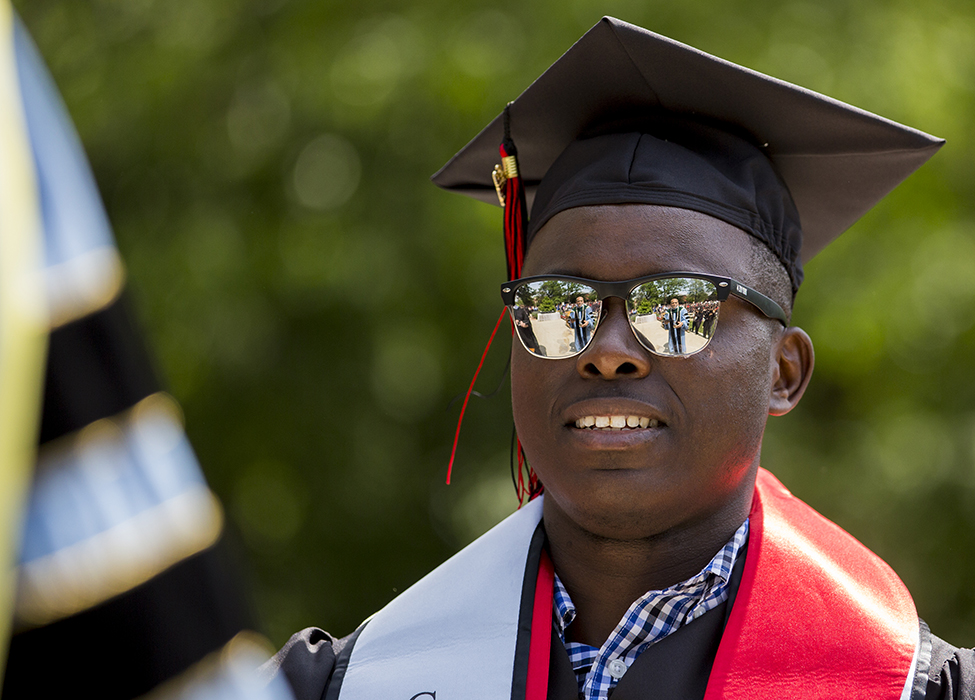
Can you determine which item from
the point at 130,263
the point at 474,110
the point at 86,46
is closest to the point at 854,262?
the point at 474,110

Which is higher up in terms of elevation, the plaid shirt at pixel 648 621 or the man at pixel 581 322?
the man at pixel 581 322

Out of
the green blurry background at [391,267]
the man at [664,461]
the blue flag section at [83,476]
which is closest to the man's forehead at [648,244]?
the man at [664,461]

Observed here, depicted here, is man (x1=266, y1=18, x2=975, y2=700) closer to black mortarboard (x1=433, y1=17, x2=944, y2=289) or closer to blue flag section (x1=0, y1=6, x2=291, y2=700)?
black mortarboard (x1=433, y1=17, x2=944, y2=289)

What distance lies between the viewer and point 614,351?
2.06 meters

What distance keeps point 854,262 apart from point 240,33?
129 inches

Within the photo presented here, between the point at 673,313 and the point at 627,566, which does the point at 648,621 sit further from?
the point at 673,313

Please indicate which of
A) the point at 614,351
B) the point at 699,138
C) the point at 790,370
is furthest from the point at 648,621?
the point at 699,138

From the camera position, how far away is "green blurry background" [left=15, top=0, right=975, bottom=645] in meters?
4.88

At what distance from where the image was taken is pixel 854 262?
495cm

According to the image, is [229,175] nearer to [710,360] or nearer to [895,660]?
[710,360]

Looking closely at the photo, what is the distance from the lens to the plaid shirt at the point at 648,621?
204 centimetres

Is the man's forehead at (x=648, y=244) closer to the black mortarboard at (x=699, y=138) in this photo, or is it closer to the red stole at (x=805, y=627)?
the black mortarboard at (x=699, y=138)

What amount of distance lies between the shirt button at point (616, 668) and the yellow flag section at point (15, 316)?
1555 mm

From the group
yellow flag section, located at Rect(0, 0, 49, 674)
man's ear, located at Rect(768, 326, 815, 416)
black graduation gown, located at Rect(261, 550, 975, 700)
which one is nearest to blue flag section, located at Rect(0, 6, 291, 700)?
yellow flag section, located at Rect(0, 0, 49, 674)
